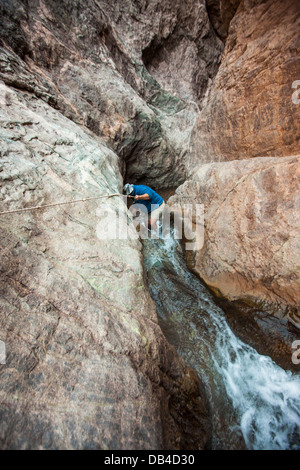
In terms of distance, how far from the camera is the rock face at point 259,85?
3145 millimetres

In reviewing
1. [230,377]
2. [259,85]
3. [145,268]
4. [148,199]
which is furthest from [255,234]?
[148,199]

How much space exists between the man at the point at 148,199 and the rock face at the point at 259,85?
190 centimetres

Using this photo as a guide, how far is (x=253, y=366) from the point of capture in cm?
252

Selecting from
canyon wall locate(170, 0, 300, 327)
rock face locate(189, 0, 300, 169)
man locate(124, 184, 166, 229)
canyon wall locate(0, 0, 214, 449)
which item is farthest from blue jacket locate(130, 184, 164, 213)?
rock face locate(189, 0, 300, 169)

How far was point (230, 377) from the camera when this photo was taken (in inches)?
95.6

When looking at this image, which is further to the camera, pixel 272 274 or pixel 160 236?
pixel 160 236

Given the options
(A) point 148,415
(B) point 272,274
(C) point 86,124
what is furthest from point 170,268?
(C) point 86,124

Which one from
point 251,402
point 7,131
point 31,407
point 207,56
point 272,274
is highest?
point 207,56

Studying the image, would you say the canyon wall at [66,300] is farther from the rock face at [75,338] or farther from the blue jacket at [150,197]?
the blue jacket at [150,197]

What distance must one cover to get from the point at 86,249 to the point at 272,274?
8.97 feet

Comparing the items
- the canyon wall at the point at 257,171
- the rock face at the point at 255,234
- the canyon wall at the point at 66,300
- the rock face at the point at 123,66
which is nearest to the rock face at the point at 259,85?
the canyon wall at the point at 257,171

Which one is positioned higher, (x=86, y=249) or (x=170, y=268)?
(x=86, y=249)

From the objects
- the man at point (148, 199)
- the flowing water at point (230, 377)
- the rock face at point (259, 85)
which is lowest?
the flowing water at point (230, 377)

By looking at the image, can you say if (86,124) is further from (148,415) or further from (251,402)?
(251,402)
